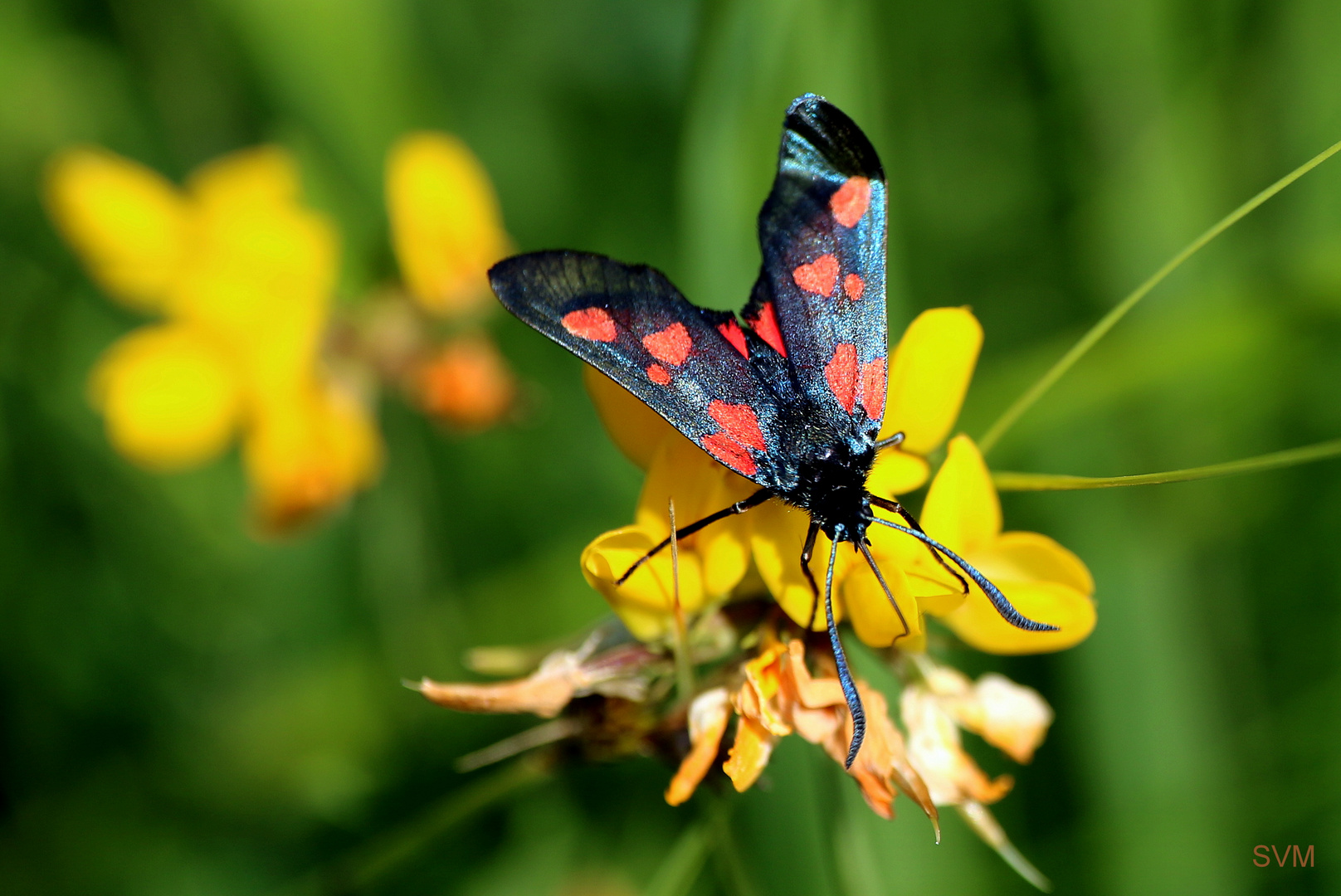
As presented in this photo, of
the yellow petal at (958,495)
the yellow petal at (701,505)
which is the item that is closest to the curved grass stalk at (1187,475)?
the yellow petal at (958,495)

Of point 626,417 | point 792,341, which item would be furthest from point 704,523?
point 792,341

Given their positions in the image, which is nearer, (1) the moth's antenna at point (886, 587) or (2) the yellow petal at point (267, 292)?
(1) the moth's antenna at point (886, 587)

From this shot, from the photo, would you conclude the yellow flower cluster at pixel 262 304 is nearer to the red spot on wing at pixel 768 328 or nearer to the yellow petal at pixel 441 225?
the yellow petal at pixel 441 225

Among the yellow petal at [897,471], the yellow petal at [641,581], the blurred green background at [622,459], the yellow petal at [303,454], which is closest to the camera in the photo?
the yellow petal at [641,581]

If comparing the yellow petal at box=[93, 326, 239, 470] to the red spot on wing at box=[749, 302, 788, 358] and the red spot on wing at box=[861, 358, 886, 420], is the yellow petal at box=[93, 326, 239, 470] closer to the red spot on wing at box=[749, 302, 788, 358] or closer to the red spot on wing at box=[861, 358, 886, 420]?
the red spot on wing at box=[749, 302, 788, 358]

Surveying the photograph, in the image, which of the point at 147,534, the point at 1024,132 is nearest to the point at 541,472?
the point at 147,534
